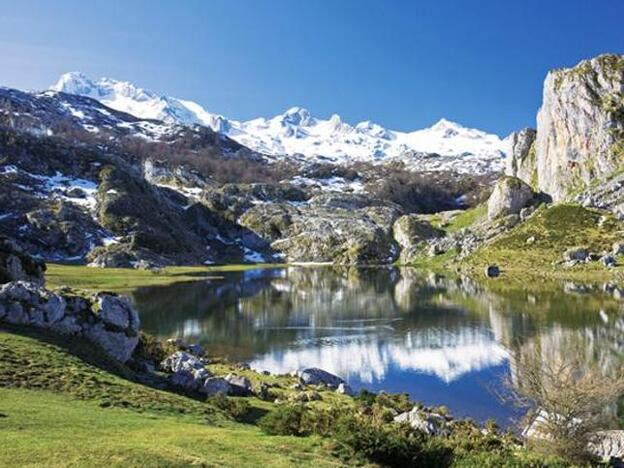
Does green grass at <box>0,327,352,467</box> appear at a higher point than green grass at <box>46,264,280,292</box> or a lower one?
lower

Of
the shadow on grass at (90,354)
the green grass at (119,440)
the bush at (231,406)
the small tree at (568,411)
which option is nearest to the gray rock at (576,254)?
the small tree at (568,411)

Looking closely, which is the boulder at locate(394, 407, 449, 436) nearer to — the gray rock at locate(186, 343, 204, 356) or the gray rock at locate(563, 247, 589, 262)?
the gray rock at locate(186, 343, 204, 356)

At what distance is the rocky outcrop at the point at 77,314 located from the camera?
4250 centimetres

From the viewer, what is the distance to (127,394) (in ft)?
112

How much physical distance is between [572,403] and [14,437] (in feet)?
80.4

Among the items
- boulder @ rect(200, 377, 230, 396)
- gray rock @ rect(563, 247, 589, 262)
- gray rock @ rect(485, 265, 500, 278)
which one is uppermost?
gray rock @ rect(563, 247, 589, 262)

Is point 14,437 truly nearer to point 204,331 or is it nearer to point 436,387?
point 436,387

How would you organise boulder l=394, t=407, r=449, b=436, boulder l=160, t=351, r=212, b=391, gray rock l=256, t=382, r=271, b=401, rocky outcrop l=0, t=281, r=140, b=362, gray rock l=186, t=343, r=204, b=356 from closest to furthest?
boulder l=394, t=407, r=449, b=436 < rocky outcrop l=0, t=281, r=140, b=362 < boulder l=160, t=351, r=212, b=391 < gray rock l=256, t=382, r=271, b=401 < gray rock l=186, t=343, r=204, b=356

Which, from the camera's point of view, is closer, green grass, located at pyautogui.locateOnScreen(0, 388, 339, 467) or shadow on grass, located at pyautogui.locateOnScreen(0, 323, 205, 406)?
green grass, located at pyautogui.locateOnScreen(0, 388, 339, 467)

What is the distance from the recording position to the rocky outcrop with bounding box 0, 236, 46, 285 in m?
55.0

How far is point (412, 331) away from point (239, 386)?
46.9 meters

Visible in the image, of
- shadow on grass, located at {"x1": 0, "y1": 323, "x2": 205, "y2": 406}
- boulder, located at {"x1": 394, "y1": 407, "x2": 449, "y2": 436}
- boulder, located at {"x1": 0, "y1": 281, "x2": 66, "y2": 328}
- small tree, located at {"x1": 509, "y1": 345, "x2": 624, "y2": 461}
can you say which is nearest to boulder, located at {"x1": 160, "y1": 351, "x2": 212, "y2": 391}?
shadow on grass, located at {"x1": 0, "y1": 323, "x2": 205, "y2": 406}

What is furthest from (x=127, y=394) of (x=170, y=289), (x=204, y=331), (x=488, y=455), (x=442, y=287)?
(x=442, y=287)

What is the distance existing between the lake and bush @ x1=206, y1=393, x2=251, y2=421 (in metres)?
17.3
